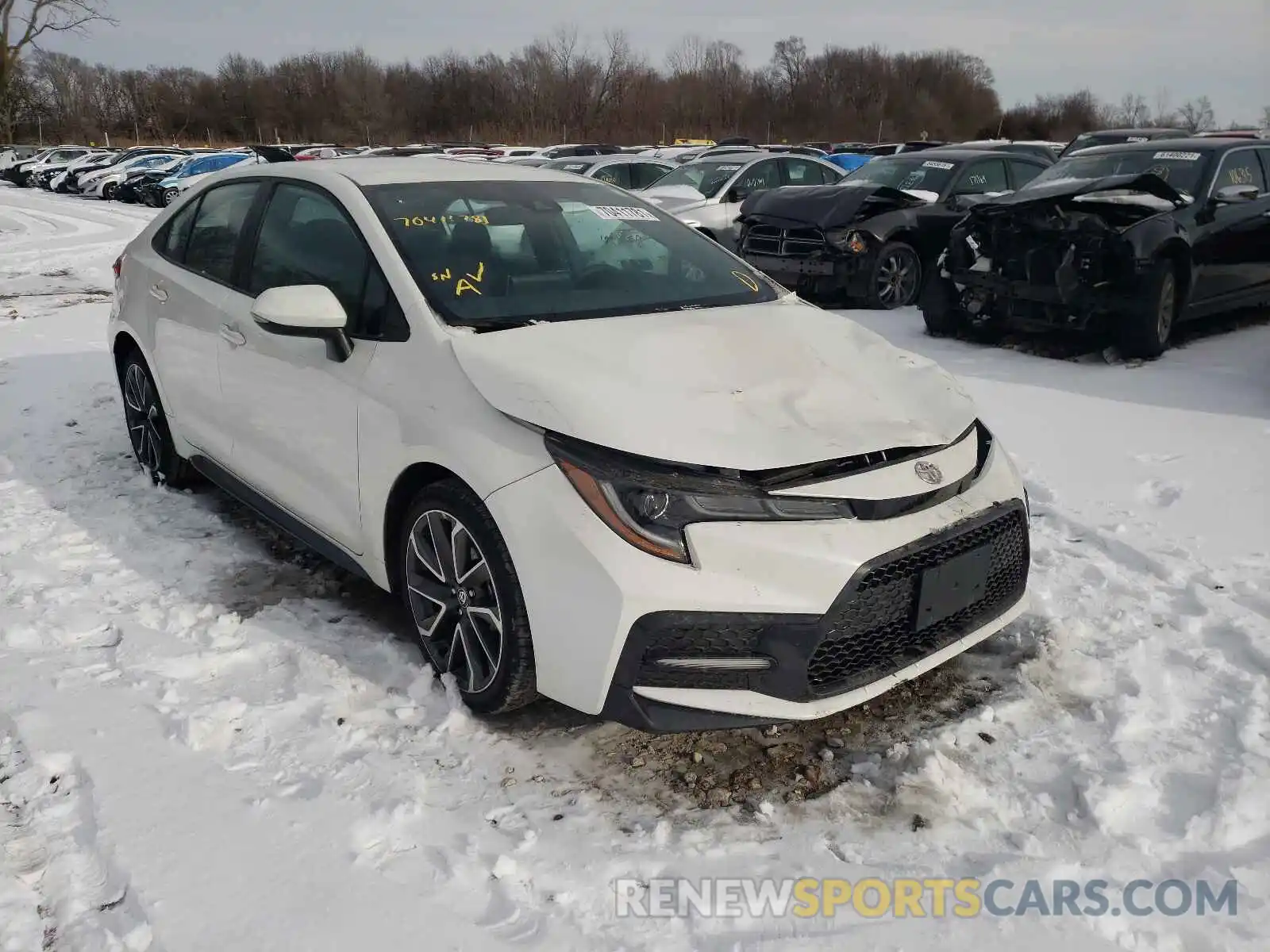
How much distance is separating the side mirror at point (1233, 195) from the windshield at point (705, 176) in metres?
5.61

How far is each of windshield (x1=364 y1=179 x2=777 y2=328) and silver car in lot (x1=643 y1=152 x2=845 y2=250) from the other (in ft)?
25.4

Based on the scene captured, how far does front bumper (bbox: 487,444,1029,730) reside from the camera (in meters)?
2.41

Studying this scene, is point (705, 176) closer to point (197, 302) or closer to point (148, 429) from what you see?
point (148, 429)

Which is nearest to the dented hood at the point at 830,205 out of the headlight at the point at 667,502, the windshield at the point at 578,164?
the windshield at the point at 578,164

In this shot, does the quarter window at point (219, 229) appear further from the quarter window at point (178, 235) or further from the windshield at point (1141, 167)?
the windshield at point (1141, 167)

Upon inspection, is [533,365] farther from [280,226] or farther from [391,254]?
[280,226]

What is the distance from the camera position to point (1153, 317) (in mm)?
7133

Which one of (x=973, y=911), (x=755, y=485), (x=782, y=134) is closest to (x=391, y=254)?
(x=755, y=485)

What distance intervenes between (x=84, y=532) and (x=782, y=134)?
78762 millimetres

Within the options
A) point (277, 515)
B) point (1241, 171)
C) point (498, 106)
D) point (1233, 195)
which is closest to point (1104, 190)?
point (1233, 195)

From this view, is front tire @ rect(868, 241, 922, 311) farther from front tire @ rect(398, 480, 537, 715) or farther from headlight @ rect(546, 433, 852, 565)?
headlight @ rect(546, 433, 852, 565)

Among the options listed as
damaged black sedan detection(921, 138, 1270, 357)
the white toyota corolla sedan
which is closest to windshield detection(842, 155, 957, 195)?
damaged black sedan detection(921, 138, 1270, 357)

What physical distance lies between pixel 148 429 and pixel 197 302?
41.9 inches

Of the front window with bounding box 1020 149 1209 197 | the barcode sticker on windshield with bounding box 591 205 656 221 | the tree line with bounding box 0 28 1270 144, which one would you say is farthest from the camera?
the tree line with bounding box 0 28 1270 144
